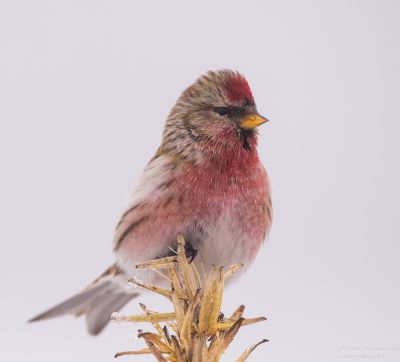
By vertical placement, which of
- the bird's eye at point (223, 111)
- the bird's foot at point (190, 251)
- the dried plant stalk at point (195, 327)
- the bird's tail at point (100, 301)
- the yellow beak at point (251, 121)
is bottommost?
the dried plant stalk at point (195, 327)

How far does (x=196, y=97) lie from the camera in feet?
5.26

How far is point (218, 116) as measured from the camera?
1.56 metres

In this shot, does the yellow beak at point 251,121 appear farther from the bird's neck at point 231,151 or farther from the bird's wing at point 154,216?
the bird's wing at point 154,216

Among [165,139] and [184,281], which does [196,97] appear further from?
[184,281]

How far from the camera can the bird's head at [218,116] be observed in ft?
5.00

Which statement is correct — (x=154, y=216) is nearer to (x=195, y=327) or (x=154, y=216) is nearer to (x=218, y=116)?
(x=218, y=116)

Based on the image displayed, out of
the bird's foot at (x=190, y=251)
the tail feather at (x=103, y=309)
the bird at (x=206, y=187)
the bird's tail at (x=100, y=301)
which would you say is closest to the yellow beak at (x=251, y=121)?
the bird at (x=206, y=187)

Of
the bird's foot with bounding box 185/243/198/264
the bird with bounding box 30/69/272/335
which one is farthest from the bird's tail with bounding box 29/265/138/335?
the bird's foot with bounding box 185/243/198/264

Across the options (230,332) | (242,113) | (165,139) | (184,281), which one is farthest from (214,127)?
(230,332)

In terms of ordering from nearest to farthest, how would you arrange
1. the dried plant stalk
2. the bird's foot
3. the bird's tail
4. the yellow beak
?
the dried plant stalk, the bird's foot, the yellow beak, the bird's tail

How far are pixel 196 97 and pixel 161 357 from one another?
945mm

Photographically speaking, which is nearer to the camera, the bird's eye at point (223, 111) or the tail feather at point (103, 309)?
the bird's eye at point (223, 111)

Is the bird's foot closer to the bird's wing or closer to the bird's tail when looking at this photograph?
the bird's wing

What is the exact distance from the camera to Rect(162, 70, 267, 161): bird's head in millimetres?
1524
